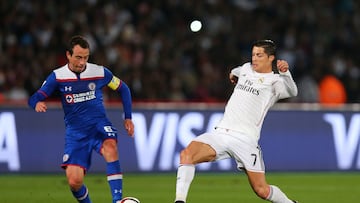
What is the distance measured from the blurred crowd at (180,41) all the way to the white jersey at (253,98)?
891 centimetres

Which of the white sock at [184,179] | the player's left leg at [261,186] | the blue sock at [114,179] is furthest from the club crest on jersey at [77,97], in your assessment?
Result: the player's left leg at [261,186]

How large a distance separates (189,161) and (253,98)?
3.29ft

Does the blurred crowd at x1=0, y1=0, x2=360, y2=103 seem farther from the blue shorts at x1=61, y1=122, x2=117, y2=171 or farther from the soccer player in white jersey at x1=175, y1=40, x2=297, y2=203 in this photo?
the soccer player in white jersey at x1=175, y1=40, x2=297, y2=203

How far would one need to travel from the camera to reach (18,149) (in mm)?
15844

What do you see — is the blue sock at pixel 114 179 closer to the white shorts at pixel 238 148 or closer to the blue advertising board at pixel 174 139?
the white shorts at pixel 238 148

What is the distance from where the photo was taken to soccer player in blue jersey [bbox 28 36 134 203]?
1005cm

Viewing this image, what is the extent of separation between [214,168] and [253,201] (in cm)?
455

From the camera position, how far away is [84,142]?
33.4 feet

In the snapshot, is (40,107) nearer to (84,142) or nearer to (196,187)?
(84,142)

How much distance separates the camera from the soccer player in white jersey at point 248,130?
966 cm

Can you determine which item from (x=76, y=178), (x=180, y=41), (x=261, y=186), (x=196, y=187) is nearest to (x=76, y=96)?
(x=76, y=178)

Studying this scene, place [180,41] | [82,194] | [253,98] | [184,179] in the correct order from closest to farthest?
1. [184,179]
2. [253,98]
3. [82,194]
4. [180,41]

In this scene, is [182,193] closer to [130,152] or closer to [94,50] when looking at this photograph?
[130,152]

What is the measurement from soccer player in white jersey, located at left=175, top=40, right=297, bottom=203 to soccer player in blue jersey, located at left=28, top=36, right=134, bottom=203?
87 centimetres
